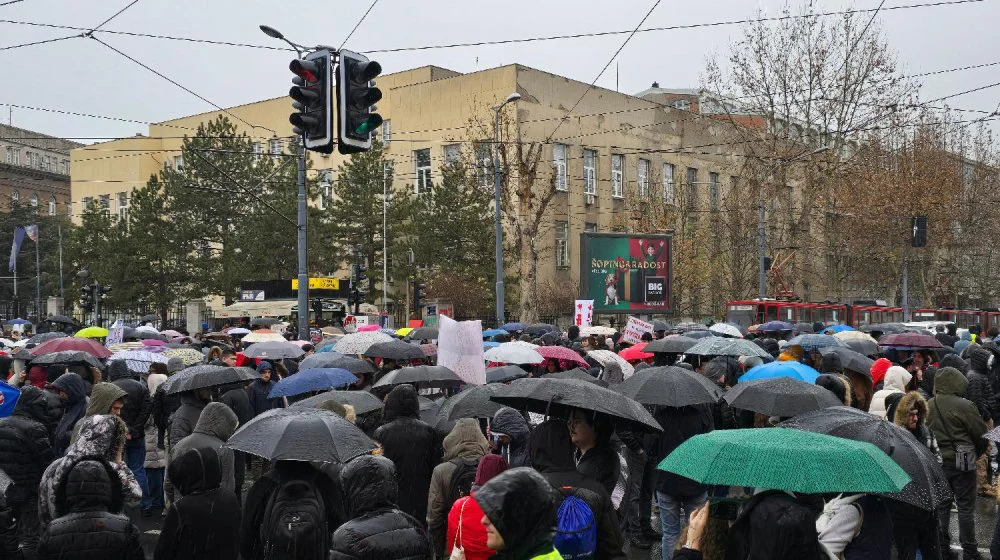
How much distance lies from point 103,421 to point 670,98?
75566mm

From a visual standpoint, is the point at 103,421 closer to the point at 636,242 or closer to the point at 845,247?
the point at 636,242

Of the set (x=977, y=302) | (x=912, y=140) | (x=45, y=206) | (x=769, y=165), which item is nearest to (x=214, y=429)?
(x=769, y=165)

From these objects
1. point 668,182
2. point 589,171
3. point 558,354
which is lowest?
point 558,354

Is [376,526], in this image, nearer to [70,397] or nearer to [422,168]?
[70,397]

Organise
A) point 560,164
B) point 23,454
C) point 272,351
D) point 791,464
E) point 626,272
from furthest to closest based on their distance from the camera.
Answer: point 560,164 → point 626,272 → point 272,351 → point 23,454 → point 791,464

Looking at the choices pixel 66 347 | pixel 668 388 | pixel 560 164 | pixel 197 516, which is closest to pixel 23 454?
pixel 197 516

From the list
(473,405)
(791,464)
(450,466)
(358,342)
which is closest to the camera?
(791,464)

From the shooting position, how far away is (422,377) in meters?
9.48

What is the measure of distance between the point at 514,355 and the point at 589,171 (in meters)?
38.2

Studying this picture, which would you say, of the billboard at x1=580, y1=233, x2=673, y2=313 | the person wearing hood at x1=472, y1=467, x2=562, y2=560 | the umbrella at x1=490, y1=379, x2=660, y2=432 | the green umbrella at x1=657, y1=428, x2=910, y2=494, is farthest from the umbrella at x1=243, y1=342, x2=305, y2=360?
the billboard at x1=580, y1=233, x2=673, y2=313

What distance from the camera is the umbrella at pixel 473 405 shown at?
24.6 ft

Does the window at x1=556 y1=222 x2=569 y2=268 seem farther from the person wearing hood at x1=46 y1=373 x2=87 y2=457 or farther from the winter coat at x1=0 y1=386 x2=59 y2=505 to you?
the winter coat at x1=0 y1=386 x2=59 y2=505

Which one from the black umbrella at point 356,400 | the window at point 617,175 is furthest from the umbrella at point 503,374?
the window at point 617,175

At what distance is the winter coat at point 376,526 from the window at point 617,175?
4646 centimetres
